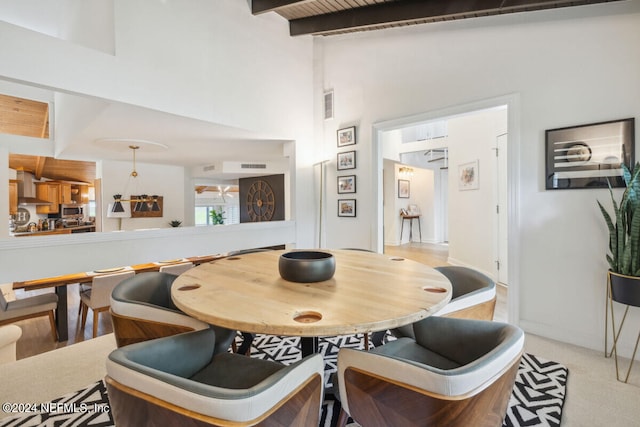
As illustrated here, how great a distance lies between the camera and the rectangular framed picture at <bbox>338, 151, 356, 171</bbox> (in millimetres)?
4059

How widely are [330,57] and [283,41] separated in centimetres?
72

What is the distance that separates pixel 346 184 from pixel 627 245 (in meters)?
2.83

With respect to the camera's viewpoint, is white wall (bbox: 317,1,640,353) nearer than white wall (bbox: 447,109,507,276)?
Yes

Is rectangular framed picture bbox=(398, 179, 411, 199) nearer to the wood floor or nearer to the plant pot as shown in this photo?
the wood floor

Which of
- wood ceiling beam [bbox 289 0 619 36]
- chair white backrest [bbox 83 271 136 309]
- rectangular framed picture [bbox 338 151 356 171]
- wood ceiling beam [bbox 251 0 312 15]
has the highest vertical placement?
wood ceiling beam [bbox 251 0 312 15]

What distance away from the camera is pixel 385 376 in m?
0.91

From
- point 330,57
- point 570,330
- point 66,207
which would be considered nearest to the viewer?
point 570,330

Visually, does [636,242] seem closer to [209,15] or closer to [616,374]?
[616,374]

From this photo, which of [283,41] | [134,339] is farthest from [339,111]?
[134,339]

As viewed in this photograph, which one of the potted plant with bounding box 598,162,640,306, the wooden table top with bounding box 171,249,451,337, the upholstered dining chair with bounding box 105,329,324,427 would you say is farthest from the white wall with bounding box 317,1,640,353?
the upholstered dining chair with bounding box 105,329,324,427

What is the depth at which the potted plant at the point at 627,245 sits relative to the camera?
1.96 m

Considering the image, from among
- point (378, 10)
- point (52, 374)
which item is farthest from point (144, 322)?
point (378, 10)

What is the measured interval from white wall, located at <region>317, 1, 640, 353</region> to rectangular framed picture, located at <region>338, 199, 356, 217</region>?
58.3 inches

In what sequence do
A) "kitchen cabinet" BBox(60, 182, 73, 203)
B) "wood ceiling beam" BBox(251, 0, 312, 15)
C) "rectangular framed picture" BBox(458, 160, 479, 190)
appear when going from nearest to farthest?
"wood ceiling beam" BBox(251, 0, 312, 15)
"rectangular framed picture" BBox(458, 160, 479, 190)
"kitchen cabinet" BBox(60, 182, 73, 203)
